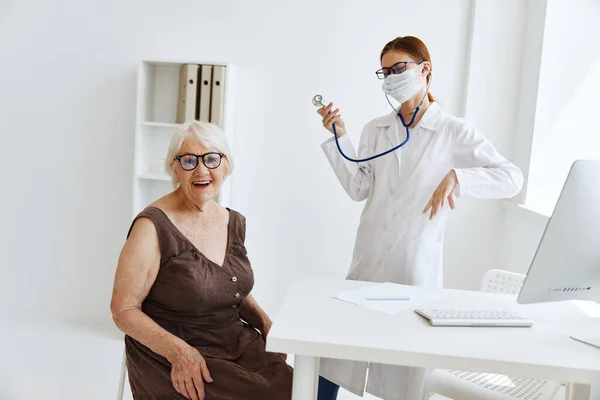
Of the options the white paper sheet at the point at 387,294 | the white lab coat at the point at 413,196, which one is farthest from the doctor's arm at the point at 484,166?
the white paper sheet at the point at 387,294

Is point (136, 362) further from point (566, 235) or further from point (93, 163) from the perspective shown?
point (93, 163)

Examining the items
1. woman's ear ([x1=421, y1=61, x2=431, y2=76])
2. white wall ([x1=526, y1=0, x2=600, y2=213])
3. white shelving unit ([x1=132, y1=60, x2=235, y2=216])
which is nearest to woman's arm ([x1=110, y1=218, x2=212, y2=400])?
woman's ear ([x1=421, y1=61, x2=431, y2=76])

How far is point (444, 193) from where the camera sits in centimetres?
196

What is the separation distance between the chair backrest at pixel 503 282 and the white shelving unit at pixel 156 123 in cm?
166

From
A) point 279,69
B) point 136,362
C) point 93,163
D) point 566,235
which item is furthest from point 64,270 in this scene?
point 566,235

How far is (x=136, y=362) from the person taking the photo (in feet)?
5.60

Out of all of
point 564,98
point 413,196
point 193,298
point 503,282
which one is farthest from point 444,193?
point 564,98

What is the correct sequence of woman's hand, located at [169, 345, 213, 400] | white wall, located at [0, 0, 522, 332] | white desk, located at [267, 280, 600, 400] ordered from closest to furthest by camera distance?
white desk, located at [267, 280, 600, 400]
woman's hand, located at [169, 345, 213, 400]
white wall, located at [0, 0, 522, 332]

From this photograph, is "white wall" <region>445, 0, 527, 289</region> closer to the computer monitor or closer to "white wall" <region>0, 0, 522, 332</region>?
"white wall" <region>0, 0, 522, 332</region>

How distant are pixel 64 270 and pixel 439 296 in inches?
107

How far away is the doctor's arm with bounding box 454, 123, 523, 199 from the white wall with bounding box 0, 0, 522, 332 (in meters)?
1.36

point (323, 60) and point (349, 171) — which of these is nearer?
point (349, 171)

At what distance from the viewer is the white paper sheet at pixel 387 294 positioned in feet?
5.24

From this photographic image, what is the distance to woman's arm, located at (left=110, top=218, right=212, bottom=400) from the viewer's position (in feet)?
5.24
